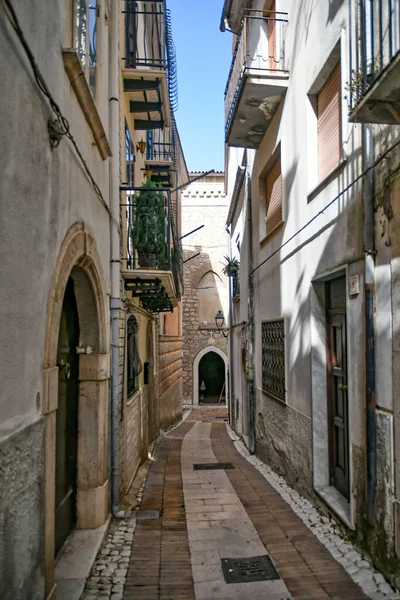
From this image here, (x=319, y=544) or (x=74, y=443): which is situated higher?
(x=74, y=443)

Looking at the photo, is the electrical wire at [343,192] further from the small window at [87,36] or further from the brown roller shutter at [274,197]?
the small window at [87,36]

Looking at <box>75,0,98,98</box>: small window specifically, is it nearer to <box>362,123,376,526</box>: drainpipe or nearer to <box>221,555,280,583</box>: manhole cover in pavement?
<box>362,123,376,526</box>: drainpipe

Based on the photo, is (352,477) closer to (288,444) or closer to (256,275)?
(288,444)

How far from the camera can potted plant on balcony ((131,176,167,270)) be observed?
6812 mm

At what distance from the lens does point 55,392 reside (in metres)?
3.34

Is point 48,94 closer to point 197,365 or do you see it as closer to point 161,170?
point 161,170

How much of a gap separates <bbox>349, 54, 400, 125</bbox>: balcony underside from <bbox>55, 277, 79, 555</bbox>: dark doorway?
3.18m

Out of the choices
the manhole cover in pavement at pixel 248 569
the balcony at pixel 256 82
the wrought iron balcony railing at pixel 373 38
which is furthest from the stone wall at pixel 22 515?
Answer: the balcony at pixel 256 82

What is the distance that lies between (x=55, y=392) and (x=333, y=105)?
4.41 meters

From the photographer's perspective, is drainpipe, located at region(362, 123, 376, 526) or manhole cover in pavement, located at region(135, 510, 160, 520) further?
manhole cover in pavement, located at region(135, 510, 160, 520)

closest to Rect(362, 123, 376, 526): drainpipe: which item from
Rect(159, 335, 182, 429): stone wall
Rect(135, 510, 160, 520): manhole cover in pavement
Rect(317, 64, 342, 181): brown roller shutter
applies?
Rect(317, 64, 342, 181): brown roller shutter

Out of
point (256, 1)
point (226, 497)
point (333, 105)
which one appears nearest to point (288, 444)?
point (226, 497)

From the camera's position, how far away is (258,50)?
8.93m

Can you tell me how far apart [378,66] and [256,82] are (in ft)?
11.8
